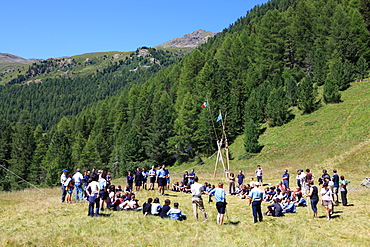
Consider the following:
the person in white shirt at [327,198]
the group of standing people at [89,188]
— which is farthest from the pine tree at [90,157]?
the person in white shirt at [327,198]

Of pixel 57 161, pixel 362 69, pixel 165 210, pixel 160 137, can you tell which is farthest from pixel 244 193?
pixel 57 161

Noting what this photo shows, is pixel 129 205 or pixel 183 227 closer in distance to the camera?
pixel 183 227

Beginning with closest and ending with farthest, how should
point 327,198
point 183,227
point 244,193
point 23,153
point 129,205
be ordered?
1. point 183,227
2. point 327,198
3. point 129,205
4. point 244,193
5. point 23,153

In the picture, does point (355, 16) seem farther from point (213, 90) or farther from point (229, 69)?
point (213, 90)

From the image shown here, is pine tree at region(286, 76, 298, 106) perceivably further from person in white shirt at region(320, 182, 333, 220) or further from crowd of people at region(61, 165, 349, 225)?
person in white shirt at region(320, 182, 333, 220)

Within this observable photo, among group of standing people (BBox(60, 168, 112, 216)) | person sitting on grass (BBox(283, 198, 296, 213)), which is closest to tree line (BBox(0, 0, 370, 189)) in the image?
group of standing people (BBox(60, 168, 112, 216))

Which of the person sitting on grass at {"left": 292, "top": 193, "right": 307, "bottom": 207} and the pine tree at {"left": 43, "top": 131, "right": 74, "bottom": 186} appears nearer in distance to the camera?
the person sitting on grass at {"left": 292, "top": 193, "right": 307, "bottom": 207}

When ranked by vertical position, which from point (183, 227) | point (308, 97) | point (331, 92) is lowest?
point (183, 227)

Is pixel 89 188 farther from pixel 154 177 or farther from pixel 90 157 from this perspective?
pixel 90 157

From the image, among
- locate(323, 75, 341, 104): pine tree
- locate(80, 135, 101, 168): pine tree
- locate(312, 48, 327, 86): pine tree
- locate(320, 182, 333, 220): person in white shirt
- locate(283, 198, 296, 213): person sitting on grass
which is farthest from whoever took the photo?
locate(80, 135, 101, 168): pine tree

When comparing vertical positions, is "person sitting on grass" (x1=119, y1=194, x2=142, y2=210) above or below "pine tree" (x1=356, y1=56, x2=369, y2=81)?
below

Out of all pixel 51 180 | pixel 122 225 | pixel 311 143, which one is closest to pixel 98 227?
pixel 122 225

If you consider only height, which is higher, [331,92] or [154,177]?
[331,92]

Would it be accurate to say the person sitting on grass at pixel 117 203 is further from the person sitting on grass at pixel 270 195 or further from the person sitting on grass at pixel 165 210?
the person sitting on grass at pixel 270 195
